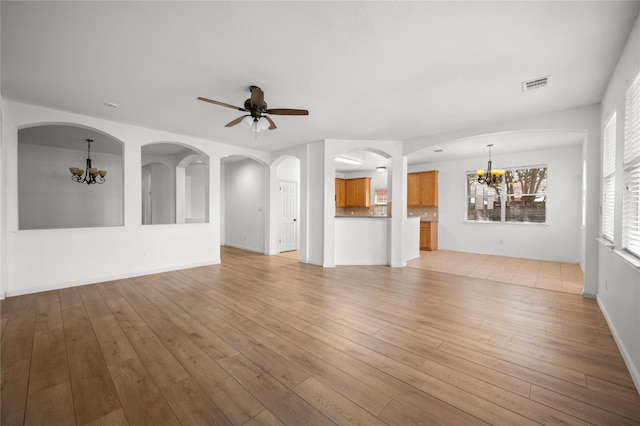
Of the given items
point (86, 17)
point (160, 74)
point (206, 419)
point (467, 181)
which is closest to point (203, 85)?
point (160, 74)

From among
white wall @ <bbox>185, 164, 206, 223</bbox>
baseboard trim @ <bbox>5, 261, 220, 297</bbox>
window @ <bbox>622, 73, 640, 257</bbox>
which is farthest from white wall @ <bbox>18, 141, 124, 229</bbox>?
window @ <bbox>622, 73, 640, 257</bbox>

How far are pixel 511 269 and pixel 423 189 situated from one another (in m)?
3.57

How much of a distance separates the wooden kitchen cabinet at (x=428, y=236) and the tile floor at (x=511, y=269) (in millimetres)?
897

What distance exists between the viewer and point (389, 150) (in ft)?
19.1

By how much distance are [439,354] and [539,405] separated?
0.70 metres

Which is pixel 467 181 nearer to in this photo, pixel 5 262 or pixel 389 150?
pixel 389 150

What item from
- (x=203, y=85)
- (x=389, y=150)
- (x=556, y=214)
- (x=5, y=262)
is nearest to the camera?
(x=203, y=85)

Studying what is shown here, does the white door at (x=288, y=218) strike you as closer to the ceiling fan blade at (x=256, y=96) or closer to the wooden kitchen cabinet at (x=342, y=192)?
the wooden kitchen cabinet at (x=342, y=192)

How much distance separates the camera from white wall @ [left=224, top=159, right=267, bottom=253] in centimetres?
775

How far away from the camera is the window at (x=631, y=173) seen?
87.6 inches

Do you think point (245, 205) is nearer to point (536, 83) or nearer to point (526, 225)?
point (536, 83)

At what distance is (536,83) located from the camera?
10.1 feet

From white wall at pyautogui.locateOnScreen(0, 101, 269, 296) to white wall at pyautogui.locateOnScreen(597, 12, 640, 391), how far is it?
20.7ft

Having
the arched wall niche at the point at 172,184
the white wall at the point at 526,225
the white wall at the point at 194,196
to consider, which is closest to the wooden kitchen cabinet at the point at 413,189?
the white wall at the point at 526,225
